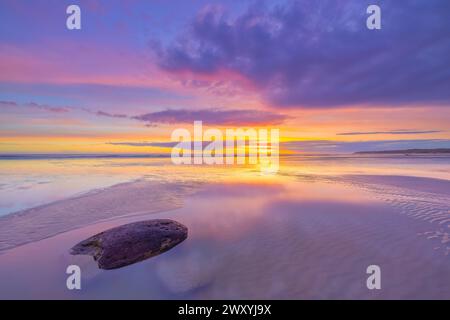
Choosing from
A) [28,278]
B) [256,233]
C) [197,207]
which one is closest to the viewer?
[28,278]

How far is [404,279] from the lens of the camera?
420 centimetres

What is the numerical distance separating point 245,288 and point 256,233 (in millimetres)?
2385

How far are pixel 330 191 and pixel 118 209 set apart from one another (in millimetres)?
10129

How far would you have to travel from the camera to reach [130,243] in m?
5.33

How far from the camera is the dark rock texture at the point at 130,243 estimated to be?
16.5 ft

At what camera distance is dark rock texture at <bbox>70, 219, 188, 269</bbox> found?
198 inches

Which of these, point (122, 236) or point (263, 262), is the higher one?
point (122, 236)
